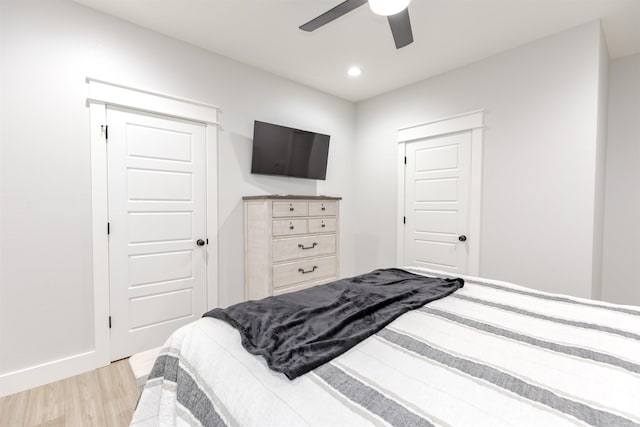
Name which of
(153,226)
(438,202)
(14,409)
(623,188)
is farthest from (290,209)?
(623,188)

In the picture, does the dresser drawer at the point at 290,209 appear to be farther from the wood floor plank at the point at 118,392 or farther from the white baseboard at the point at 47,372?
the white baseboard at the point at 47,372

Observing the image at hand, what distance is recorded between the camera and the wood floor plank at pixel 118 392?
1689mm

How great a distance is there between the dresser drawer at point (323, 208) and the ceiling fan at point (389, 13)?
153 centimetres

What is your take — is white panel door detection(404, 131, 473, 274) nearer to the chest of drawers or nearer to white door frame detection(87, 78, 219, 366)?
the chest of drawers

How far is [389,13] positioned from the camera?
1573 millimetres

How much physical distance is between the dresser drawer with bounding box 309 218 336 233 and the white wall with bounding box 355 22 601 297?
59.7 inches

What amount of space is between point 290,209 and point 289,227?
17 cm

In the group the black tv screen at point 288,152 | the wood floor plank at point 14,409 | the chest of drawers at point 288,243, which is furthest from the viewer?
the black tv screen at point 288,152

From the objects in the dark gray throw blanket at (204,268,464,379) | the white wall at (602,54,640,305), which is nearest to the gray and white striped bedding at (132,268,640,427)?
the dark gray throw blanket at (204,268,464,379)

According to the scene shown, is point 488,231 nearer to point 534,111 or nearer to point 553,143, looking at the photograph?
point 553,143

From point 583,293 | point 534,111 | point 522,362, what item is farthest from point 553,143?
point 522,362

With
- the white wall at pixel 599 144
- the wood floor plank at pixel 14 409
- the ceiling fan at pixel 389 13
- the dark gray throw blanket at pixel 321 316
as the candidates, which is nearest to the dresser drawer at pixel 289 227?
the dark gray throw blanket at pixel 321 316

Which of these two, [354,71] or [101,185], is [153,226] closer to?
[101,185]

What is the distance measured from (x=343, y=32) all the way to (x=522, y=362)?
101 inches
